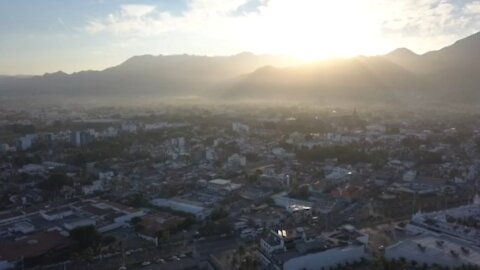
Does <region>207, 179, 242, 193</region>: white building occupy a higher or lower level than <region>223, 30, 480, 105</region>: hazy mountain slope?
lower

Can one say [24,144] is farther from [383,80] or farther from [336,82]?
[383,80]

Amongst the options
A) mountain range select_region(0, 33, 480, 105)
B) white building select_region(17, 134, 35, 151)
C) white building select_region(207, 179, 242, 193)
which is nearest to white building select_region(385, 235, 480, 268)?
white building select_region(207, 179, 242, 193)

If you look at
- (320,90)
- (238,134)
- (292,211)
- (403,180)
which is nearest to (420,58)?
(320,90)

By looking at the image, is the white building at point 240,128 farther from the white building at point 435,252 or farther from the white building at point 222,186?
the white building at point 435,252

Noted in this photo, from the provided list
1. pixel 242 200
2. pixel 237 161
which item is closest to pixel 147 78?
pixel 237 161

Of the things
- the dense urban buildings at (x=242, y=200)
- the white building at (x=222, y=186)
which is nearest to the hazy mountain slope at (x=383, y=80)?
the dense urban buildings at (x=242, y=200)

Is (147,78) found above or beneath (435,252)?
above

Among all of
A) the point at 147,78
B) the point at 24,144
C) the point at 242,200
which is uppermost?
the point at 147,78

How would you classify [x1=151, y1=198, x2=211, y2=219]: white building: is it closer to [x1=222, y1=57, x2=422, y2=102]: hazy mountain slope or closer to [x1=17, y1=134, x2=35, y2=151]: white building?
[x1=17, y1=134, x2=35, y2=151]: white building

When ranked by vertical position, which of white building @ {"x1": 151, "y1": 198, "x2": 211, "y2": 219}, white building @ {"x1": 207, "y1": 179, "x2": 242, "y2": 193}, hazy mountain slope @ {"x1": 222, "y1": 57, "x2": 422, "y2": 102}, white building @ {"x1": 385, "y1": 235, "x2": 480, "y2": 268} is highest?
hazy mountain slope @ {"x1": 222, "y1": 57, "x2": 422, "y2": 102}

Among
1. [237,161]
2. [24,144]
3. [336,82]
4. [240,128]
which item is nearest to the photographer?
[237,161]
